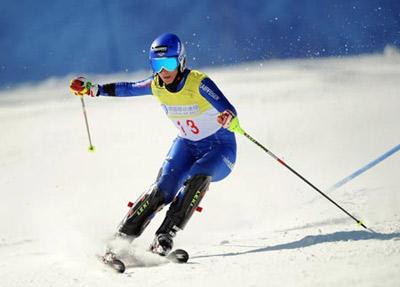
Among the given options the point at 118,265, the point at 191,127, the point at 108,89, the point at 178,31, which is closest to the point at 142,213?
the point at 118,265

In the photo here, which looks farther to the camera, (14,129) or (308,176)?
(14,129)

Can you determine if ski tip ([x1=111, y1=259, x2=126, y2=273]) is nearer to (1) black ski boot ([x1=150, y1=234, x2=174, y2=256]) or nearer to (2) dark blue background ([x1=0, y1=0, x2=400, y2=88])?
(1) black ski boot ([x1=150, y1=234, x2=174, y2=256])

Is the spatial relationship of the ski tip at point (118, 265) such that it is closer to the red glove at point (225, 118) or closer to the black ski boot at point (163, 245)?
the black ski boot at point (163, 245)

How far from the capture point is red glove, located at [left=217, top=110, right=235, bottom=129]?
13.1 ft

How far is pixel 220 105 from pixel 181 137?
502 mm

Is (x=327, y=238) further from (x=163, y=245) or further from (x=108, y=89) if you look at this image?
(x=108, y=89)

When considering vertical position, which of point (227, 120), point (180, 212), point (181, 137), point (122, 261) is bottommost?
point (122, 261)

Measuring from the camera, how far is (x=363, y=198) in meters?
4.94

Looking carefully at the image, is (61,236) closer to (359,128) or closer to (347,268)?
(347,268)

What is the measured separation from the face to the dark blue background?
5171 millimetres

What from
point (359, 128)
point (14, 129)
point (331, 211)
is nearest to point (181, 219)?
point (331, 211)

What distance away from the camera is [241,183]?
233 inches

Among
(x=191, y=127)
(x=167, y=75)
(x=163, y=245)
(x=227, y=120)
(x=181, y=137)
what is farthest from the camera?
(x=181, y=137)

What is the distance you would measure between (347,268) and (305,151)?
3423 millimetres
